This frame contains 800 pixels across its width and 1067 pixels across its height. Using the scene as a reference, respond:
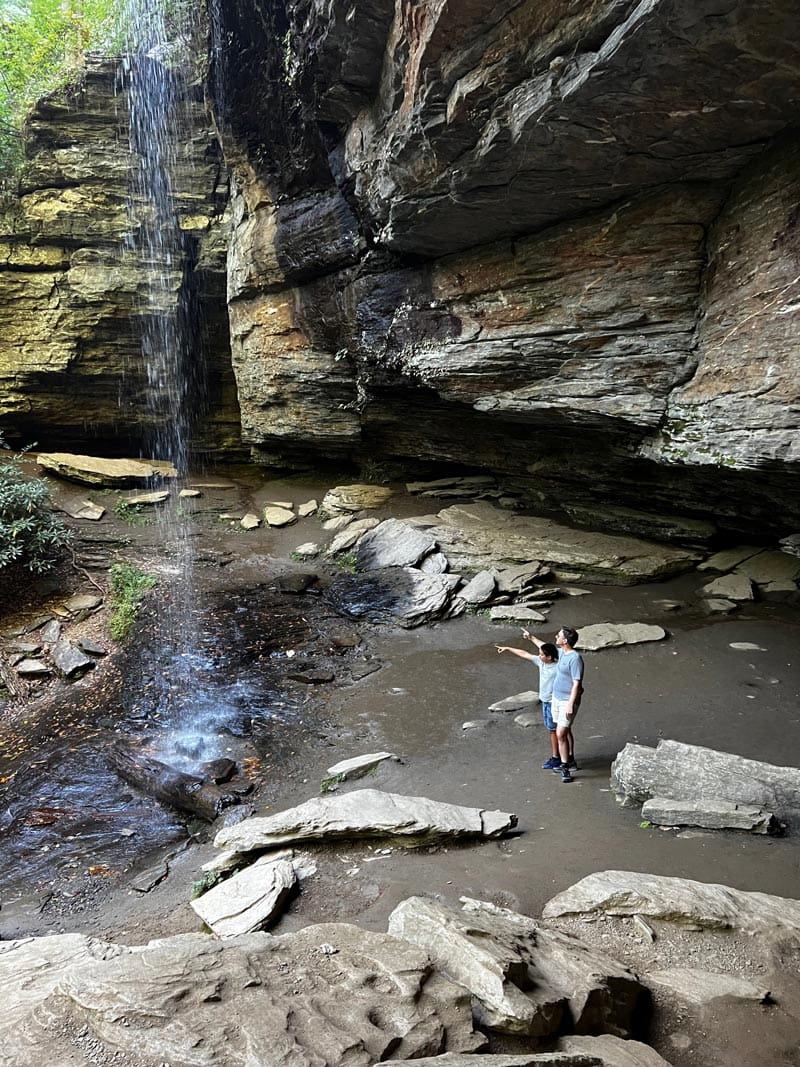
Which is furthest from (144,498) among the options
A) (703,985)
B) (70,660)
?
(703,985)

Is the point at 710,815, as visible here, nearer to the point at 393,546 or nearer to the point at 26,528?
the point at 393,546

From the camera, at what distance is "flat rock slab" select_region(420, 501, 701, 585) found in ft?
39.1

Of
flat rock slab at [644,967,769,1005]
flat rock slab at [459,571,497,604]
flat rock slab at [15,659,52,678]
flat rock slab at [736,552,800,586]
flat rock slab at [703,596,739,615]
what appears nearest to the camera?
flat rock slab at [644,967,769,1005]

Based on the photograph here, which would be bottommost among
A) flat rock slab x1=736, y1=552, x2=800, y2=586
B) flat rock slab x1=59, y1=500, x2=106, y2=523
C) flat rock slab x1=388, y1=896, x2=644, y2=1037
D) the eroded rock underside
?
flat rock slab x1=736, y1=552, x2=800, y2=586

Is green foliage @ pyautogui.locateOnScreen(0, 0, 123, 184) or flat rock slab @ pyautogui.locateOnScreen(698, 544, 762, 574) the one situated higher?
green foliage @ pyautogui.locateOnScreen(0, 0, 123, 184)

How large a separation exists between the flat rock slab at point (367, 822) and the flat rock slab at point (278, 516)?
37.0 ft

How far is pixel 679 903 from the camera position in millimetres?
3588

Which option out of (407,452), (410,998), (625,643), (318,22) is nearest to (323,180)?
(318,22)

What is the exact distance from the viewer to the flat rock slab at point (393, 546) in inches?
499

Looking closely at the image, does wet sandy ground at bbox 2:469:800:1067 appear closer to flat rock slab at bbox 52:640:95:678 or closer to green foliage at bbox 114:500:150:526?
flat rock slab at bbox 52:640:95:678

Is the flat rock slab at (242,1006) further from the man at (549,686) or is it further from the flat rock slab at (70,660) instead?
the flat rock slab at (70,660)

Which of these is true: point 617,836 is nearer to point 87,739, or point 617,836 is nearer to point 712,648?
point 712,648

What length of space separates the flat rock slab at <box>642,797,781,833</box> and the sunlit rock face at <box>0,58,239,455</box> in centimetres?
1728

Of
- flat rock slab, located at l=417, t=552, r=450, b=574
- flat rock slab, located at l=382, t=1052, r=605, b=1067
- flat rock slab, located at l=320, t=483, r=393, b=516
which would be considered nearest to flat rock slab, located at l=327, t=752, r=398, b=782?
flat rock slab, located at l=382, t=1052, r=605, b=1067
